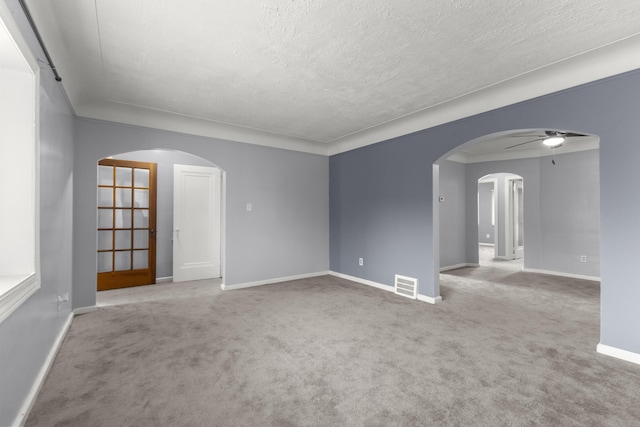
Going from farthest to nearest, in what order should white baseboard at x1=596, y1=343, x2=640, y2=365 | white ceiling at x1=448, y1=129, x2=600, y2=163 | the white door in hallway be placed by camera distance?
white ceiling at x1=448, y1=129, x2=600, y2=163 < the white door in hallway < white baseboard at x1=596, y1=343, x2=640, y2=365

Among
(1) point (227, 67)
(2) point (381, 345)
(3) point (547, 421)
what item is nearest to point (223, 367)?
(2) point (381, 345)

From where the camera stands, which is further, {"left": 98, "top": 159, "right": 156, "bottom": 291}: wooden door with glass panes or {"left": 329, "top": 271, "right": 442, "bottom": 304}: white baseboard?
{"left": 98, "top": 159, "right": 156, "bottom": 291}: wooden door with glass panes

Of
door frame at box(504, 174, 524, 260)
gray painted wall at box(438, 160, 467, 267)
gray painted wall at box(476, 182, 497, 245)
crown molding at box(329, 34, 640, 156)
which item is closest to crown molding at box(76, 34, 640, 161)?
crown molding at box(329, 34, 640, 156)

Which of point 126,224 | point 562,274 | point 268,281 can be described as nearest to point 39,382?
point 268,281

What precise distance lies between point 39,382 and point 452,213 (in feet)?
23.2

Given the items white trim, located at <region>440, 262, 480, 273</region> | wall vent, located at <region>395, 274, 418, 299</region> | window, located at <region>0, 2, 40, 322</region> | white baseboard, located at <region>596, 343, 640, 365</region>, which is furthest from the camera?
white trim, located at <region>440, 262, 480, 273</region>

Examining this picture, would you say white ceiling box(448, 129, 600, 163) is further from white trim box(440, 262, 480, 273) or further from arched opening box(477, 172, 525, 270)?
Answer: white trim box(440, 262, 480, 273)

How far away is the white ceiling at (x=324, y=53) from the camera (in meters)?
2.03

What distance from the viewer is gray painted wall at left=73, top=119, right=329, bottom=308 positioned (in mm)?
3691

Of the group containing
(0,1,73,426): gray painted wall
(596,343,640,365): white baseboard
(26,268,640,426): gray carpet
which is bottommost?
(26,268,640,426): gray carpet

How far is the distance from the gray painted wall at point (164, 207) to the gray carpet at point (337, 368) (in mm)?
1588

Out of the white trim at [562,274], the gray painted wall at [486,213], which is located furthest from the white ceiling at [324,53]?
the gray painted wall at [486,213]

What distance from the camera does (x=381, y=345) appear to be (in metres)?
2.77

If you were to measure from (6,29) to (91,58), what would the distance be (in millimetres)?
1439
